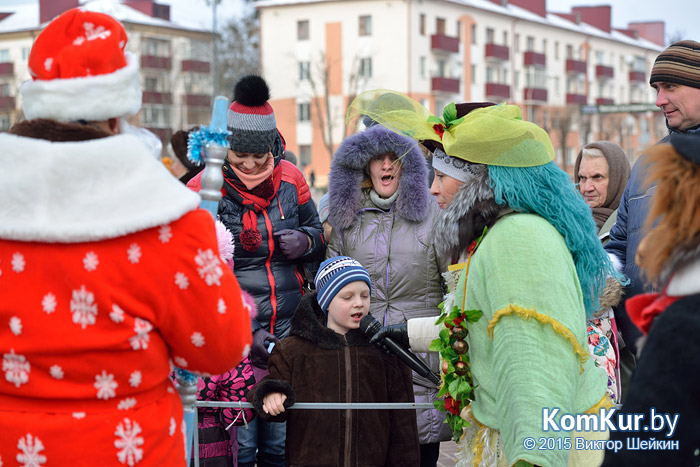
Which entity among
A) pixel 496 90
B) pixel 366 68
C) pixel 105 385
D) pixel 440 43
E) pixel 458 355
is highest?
pixel 440 43

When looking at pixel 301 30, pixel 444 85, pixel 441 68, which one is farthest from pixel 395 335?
pixel 441 68

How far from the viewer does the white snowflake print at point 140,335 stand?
83.0 inches

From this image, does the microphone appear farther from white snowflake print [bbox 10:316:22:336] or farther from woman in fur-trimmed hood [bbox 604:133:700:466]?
white snowflake print [bbox 10:316:22:336]

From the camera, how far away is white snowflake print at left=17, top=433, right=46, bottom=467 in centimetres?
209

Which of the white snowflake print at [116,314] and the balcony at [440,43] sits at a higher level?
the balcony at [440,43]

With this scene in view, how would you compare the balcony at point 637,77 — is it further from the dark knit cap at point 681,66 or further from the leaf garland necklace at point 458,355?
the leaf garland necklace at point 458,355

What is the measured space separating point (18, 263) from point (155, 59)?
155 ft

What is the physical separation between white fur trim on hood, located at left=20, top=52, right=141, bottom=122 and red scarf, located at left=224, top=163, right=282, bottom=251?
2.06m

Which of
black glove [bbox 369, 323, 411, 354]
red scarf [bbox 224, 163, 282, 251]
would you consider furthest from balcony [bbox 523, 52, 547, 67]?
black glove [bbox 369, 323, 411, 354]

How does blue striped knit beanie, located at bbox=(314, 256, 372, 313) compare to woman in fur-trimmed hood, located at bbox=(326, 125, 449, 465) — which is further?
woman in fur-trimmed hood, located at bbox=(326, 125, 449, 465)

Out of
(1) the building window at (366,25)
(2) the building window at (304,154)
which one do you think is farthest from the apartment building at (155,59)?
(1) the building window at (366,25)

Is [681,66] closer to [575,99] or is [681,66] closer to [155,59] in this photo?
[155,59]

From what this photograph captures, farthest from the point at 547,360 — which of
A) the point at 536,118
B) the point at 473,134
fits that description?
the point at 536,118

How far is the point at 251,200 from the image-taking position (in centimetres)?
434
